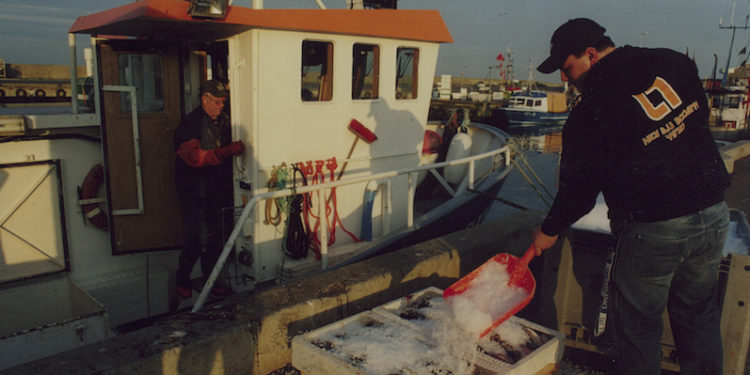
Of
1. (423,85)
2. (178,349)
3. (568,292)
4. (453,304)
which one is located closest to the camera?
(178,349)

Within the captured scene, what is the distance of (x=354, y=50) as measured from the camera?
5555 millimetres

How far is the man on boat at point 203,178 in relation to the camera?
4.75 meters

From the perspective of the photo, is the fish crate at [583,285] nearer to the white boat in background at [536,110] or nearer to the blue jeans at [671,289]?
the blue jeans at [671,289]

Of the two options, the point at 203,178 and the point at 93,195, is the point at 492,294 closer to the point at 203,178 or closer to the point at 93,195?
the point at 203,178

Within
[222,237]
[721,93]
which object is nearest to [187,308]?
[222,237]

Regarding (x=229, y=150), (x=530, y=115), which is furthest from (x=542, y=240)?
(x=530, y=115)

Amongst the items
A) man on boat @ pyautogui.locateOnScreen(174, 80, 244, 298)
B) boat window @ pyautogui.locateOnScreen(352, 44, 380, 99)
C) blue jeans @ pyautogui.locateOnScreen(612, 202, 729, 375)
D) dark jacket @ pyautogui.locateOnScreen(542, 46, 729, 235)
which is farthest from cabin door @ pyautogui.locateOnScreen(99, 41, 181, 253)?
blue jeans @ pyautogui.locateOnScreen(612, 202, 729, 375)

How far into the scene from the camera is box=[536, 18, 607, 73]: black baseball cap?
276cm

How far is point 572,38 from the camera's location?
278 cm

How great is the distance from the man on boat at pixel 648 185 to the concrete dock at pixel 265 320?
0.93m

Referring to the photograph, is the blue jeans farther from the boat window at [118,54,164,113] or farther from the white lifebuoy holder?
the white lifebuoy holder

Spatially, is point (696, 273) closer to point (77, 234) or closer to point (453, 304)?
point (453, 304)

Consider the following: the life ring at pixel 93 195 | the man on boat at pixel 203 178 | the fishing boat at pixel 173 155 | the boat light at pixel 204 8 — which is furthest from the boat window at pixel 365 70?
the life ring at pixel 93 195

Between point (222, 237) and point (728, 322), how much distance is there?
403 cm
